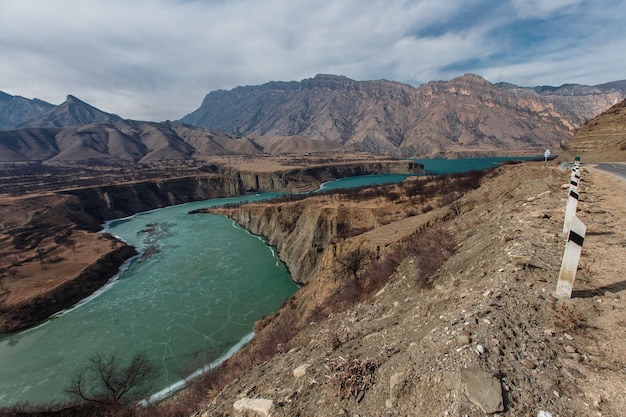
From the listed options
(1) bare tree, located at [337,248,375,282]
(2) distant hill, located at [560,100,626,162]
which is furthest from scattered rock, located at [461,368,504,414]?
(2) distant hill, located at [560,100,626,162]

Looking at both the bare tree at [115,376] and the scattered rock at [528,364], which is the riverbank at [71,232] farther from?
the scattered rock at [528,364]

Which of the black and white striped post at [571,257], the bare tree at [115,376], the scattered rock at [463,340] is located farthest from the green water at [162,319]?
the black and white striped post at [571,257]

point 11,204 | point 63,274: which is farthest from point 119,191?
point 63,274

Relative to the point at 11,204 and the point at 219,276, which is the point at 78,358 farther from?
the point at 11,204

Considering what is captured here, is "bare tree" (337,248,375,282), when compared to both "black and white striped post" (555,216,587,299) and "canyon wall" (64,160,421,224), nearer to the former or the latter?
"black and white striped post" (555,216,587,299)

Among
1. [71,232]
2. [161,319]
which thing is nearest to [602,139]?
[161,319]

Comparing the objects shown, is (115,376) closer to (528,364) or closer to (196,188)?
(528,364)
